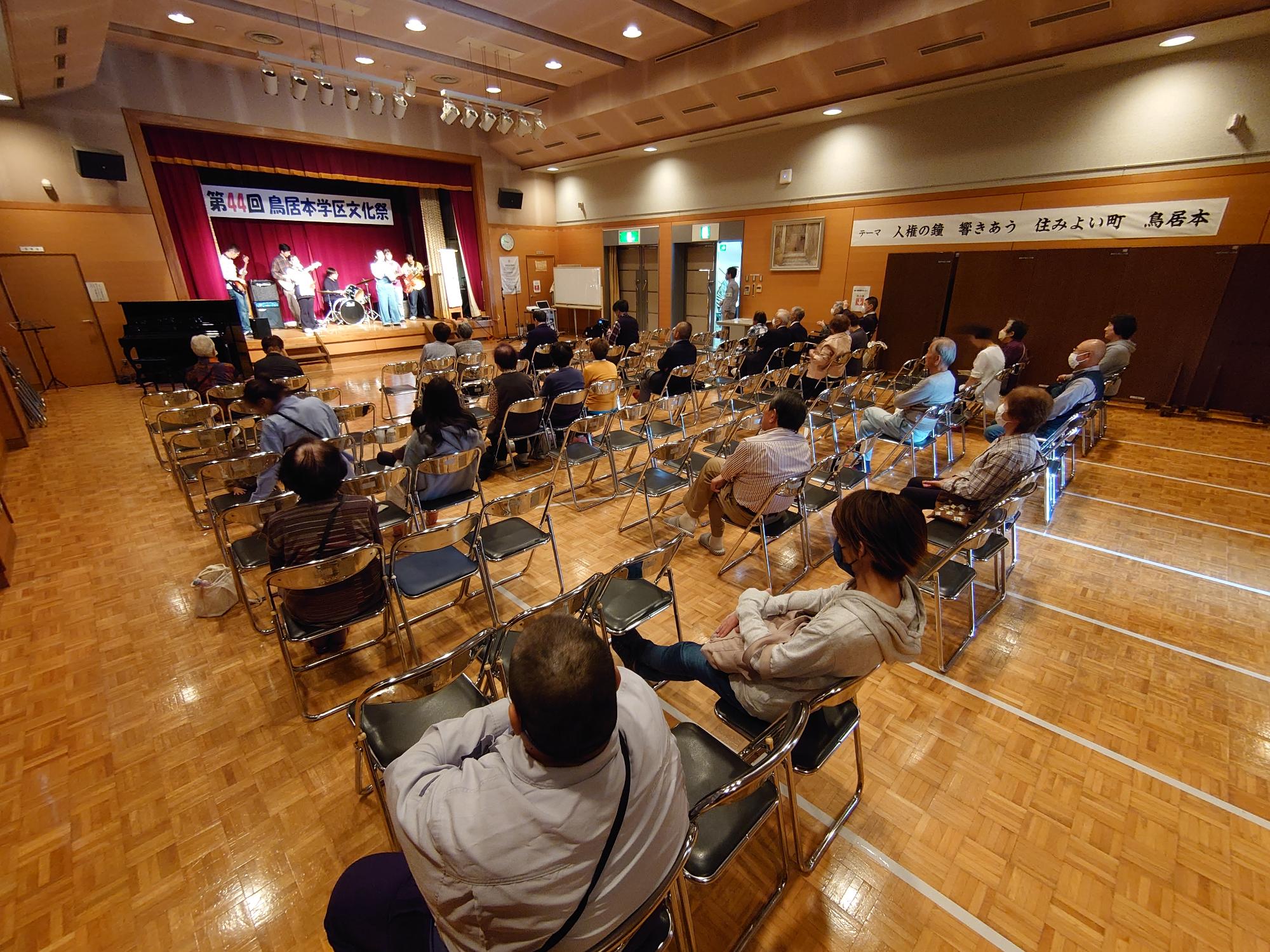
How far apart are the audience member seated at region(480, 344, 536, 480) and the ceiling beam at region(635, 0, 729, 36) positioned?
544 centimetres

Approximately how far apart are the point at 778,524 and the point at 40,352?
12.3 m

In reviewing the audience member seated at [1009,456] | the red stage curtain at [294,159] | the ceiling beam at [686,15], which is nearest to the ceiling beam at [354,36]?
the red stage curtain at [294,159]

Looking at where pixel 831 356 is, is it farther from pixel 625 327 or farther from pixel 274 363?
pixel 274 363

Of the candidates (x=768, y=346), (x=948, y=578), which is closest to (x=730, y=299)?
(x=768, y=346)

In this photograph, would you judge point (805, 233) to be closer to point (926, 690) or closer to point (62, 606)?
point (926, 690)

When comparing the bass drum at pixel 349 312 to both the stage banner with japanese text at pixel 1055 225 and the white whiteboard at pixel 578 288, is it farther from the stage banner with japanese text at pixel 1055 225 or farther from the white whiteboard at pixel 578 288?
the stage banner with japanese text at pixel 1055 225

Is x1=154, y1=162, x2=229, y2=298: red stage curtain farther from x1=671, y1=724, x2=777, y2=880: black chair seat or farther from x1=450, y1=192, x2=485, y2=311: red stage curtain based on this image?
x1=671, y1=724, x2=777, y2=880: black chair seat

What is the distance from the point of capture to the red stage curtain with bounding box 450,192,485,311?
13641 millimetres

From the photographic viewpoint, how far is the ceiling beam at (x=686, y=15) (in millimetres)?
6930

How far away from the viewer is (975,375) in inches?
216

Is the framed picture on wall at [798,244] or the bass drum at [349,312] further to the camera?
the bass drum at [349,312]

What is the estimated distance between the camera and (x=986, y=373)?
5348 mm

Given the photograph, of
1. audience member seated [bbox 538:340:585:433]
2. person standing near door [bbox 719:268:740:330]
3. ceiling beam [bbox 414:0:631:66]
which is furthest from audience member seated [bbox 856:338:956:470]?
ceiling beam [bbox 414:0:631:66]

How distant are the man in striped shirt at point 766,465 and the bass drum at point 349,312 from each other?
501 inches
